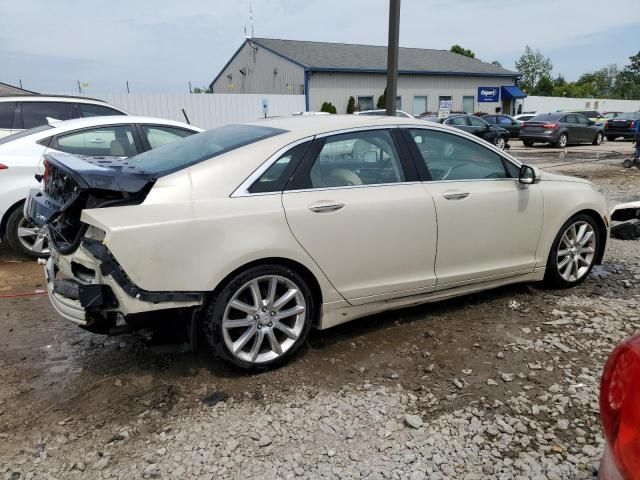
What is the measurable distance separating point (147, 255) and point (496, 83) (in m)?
43.3

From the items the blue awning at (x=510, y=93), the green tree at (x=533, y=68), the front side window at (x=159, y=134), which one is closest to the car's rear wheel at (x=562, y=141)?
the front side window at (x=159, y=134)

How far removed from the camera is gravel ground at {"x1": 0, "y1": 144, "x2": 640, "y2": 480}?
251 centimetres

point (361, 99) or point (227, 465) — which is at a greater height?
point (361, 99)

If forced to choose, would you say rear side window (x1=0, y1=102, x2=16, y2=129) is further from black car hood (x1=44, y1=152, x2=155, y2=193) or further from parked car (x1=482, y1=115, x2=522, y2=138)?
parked car (x1=482, y1=115, x2=522, y2=138)

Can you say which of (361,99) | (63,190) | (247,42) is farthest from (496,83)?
(63,190)

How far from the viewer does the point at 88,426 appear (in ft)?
9.15

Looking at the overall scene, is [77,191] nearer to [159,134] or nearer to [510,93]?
[159,134]

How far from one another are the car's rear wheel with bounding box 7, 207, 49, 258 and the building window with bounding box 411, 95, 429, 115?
34083mm

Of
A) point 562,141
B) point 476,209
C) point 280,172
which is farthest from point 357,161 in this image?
point 562,141

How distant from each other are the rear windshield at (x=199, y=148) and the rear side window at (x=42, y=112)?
421 cm

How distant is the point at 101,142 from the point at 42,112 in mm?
1984

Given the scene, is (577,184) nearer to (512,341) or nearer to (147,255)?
(512,341)

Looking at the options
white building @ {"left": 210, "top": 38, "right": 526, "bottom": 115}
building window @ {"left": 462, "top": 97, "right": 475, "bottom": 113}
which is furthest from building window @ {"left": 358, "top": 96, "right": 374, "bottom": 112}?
building window @ {"left": 462, "top": 97, "right": 475, "bottom": 113}

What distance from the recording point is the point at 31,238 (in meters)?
5.66
